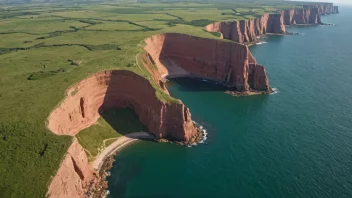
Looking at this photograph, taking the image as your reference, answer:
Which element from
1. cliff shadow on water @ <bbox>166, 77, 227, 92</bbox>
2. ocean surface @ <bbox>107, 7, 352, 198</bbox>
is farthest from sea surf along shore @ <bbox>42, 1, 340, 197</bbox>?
ocean surface @ <bbox>107, 7, 352, 198</bbox>

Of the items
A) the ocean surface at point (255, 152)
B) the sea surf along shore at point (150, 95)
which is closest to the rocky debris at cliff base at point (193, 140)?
the sea surf along shore at point (150, 95)

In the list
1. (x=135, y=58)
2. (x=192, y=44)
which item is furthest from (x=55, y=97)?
(x=192, y=44)

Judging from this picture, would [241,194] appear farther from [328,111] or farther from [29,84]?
[29,84]

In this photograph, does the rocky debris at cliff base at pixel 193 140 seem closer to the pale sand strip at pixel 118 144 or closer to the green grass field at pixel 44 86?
the pale sand strip at pixel 118 144

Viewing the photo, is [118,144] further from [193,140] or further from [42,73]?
[42,73]

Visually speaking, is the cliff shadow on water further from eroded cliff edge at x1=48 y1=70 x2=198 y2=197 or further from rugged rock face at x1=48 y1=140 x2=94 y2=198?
rugged rock face at x1=48 y1=140 x2=94 y2=198
